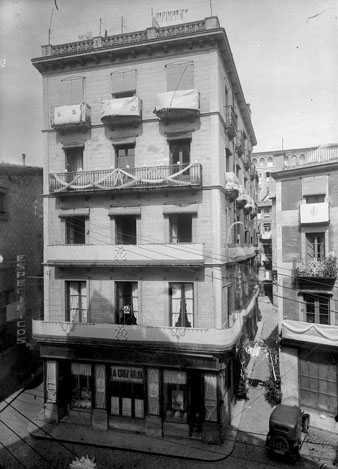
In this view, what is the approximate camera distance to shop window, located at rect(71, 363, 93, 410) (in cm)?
2145

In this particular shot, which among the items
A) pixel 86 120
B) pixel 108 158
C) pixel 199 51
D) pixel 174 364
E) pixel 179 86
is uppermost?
pixel 199 51

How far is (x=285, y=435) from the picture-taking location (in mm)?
Result: 17031

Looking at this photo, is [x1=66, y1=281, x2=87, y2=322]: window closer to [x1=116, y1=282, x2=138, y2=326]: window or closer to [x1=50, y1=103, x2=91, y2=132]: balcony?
[x1=116, y1=282, x2=138, y2=326]: window

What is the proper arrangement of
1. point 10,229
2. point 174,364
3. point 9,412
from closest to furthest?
point 174,364
point 9,412
point 10,229

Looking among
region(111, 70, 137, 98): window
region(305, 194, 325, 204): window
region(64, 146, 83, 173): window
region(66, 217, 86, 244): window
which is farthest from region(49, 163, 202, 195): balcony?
region(305, 194, 325, 204): window

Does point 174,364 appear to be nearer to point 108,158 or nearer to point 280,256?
point 280,256

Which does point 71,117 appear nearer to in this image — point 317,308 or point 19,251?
point 19,251

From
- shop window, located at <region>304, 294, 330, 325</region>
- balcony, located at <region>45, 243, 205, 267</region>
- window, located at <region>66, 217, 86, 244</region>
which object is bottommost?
shop window, located at <region>304, 294, 330, 325</region>

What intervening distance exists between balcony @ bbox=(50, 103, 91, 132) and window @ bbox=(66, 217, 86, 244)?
226 inches

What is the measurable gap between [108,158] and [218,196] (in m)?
7.27

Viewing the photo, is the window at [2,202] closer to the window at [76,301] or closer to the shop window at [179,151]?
the window at [76,301]

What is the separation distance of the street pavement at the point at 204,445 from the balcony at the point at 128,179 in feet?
42.1

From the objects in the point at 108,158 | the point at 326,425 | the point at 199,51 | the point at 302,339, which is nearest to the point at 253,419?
the point at 326,425

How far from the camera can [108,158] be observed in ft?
70.2
